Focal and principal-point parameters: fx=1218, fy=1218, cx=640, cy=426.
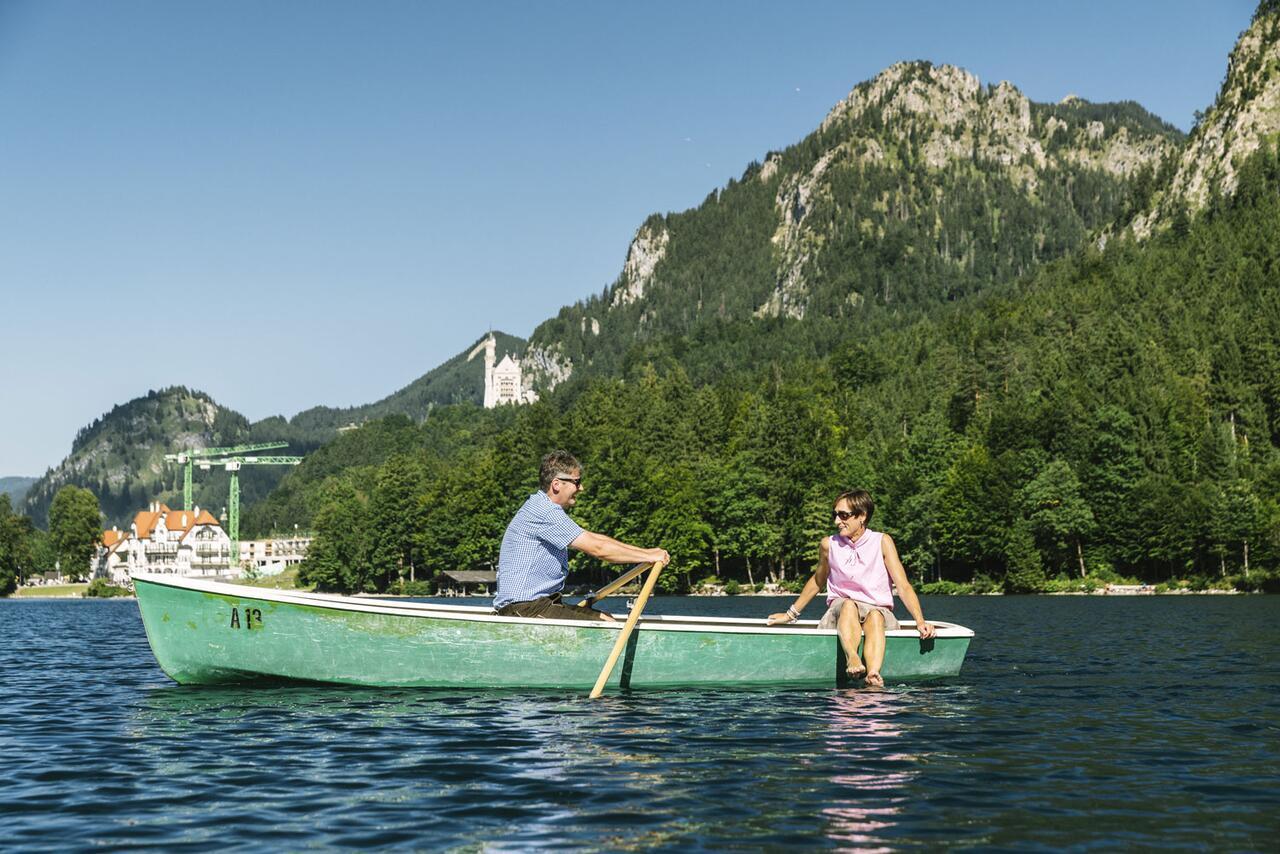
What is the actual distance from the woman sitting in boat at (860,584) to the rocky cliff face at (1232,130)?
174m

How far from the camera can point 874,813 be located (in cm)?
890

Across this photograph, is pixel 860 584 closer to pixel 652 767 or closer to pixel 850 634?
pixel 850 634

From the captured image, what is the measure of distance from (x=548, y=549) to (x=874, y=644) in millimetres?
4681

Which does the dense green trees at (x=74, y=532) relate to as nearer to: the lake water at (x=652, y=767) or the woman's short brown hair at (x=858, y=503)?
the lake water at (x=652, y=767)

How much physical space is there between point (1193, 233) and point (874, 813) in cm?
16543

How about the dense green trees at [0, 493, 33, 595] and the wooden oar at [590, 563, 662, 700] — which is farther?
the dense green trees at [0, 493, 33, 595]

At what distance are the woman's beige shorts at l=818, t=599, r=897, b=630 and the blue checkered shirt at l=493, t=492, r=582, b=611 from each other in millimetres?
3798

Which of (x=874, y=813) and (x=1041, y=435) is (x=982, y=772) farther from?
(x=1041, y=435)

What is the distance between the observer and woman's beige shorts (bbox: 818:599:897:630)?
16.7 meters

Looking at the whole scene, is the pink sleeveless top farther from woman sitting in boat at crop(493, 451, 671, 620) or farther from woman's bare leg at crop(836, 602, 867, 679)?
woman sitting in boat at crop(493, 451, 671, 620)

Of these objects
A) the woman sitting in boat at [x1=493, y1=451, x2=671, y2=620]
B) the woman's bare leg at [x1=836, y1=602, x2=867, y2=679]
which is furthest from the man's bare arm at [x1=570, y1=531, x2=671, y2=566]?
the woman's bare leg at [x1=836, y1=602, x2=867, y2=679]

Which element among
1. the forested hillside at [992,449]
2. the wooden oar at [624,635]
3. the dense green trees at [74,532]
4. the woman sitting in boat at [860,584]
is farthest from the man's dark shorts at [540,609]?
the dense green trees at [74,532]

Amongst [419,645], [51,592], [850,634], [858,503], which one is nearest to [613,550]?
[419,645]

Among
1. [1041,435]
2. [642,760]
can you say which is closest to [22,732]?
[642,760]
